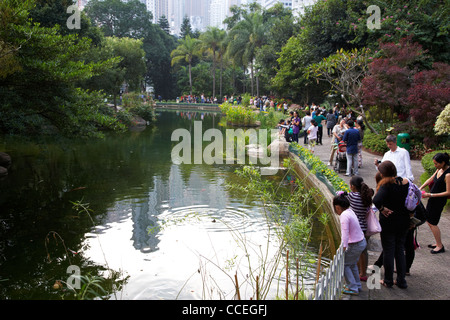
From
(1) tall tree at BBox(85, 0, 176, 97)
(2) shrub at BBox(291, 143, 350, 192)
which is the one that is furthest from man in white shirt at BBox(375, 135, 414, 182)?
(1) tall tree at BBox(85, 0, 176, 97)

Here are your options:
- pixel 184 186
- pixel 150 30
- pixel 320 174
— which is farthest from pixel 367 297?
pixel 150 30

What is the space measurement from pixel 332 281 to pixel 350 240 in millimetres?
756

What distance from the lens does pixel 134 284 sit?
6301 mm

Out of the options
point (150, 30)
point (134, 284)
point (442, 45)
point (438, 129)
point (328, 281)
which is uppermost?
point (150, 30)

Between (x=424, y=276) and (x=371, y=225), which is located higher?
(x=371, y=225)

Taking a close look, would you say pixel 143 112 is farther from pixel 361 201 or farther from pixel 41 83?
Answer: pixel 361 201

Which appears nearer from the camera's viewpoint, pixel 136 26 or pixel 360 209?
pixel 360 209

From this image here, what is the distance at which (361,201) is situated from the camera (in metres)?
5.15

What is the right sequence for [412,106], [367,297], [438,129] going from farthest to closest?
[412,106] → [438,129] → [367,297]

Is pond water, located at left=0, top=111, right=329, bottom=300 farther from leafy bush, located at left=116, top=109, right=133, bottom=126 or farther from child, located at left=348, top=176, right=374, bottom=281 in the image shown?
leafy bush, located at left=116, top=109, right=133, bottom=126

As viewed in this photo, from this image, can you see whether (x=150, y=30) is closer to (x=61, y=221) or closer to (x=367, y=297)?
(x=61, y=221)

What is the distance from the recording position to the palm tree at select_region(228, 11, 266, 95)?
4594 centimetres

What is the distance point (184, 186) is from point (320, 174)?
403cm

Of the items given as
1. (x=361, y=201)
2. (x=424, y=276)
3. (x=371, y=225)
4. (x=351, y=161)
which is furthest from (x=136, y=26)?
(x=424, y=276)
